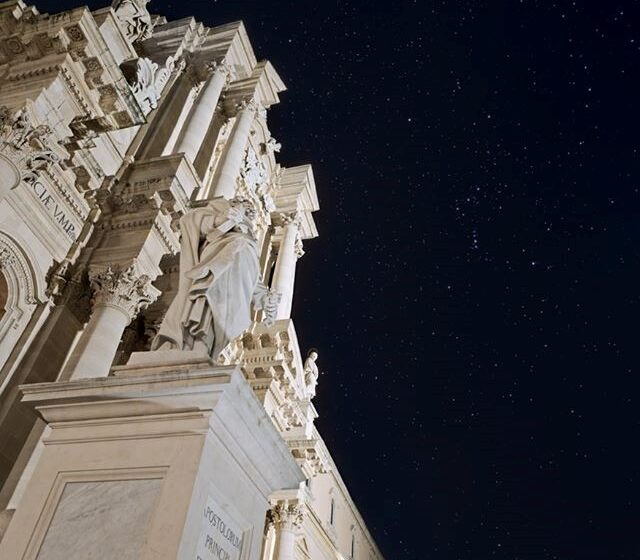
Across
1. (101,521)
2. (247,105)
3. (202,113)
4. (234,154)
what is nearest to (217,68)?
(247,105)

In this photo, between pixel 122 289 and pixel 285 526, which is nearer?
pixel 122 289

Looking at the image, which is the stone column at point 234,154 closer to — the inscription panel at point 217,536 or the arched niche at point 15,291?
the arched niche at point 15,291

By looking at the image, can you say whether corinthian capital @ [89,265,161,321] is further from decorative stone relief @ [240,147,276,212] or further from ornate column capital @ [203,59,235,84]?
decorative stone relief @ [240,147,276,212]

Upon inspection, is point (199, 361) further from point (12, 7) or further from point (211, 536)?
point (12, 7)

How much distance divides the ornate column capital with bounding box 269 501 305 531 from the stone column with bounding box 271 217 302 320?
6513 millimetres

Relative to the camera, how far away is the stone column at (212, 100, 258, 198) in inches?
667

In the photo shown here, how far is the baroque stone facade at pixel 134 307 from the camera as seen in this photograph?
3.65 metres

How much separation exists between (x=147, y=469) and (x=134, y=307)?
8.07m

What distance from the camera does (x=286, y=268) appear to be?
73.1 ft

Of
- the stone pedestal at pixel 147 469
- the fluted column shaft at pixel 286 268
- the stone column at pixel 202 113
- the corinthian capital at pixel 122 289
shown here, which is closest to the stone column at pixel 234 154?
the stone column at pixel 202 113

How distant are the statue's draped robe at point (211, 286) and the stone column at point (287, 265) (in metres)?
14.8

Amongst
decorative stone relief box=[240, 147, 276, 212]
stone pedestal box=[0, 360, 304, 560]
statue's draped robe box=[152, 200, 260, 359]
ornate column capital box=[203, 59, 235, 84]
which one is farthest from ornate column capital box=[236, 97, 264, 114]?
stone pedestal box=[0, 360, 304, 560]

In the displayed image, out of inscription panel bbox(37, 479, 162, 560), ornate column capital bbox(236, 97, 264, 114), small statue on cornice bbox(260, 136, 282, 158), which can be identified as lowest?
inscription panel bbox(37, 479, 162, 560)

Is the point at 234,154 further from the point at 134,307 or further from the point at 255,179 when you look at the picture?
the point at 134,307
